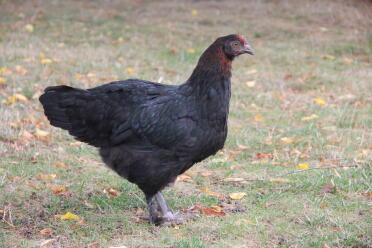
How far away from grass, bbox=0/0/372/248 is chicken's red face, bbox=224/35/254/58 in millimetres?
1261

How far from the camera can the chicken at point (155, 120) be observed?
184 inches

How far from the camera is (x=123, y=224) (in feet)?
15.3

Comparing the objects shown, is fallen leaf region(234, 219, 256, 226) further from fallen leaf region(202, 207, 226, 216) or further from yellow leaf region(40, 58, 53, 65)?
yellow leaf region(40, 58, 53, 65)

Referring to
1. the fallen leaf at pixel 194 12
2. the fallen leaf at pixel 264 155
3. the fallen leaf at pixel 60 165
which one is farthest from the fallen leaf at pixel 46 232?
the fallen leaf at pixel 194 12

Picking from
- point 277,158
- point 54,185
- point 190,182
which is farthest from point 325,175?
point 54,185

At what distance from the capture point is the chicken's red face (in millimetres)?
4797

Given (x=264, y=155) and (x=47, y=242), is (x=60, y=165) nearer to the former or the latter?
(x=47, y=242)

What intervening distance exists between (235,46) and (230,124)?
2.71 meters

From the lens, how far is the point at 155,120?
4.73 metres

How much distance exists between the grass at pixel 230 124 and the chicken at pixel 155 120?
1.39 ft

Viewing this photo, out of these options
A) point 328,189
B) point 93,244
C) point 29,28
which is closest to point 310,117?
point 328,189

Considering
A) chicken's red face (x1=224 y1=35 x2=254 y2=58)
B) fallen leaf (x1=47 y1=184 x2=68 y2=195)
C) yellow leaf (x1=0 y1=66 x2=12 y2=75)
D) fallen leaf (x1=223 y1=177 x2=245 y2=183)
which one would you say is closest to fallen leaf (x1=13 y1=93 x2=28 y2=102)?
yellow leaf (x1=0 y1=66 x2=12 y2=75)

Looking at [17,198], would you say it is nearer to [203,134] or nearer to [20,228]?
[20,228]

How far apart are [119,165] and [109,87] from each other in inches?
25.6
